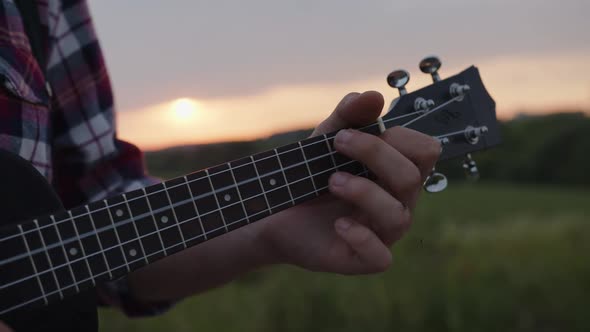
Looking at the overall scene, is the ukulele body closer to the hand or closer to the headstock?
the hand

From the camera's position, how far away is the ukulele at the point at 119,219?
803 millimetres

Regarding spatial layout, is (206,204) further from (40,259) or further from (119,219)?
(40,259)

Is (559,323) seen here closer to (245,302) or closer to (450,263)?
(450,263)

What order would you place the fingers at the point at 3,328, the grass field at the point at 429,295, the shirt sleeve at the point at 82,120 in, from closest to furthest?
the fingers at the point at 3,328 < the shirt sleeve at the point at 82,120 < the grass field at the point at 429,295

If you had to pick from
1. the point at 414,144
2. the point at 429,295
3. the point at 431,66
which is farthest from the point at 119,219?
the point at 429,295

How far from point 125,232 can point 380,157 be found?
1.32ft

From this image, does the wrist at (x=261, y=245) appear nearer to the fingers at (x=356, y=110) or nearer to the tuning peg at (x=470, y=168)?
the fingers at (x=356, y=110)

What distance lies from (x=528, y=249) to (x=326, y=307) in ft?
4.21

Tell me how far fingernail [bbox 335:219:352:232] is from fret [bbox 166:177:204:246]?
228 mm

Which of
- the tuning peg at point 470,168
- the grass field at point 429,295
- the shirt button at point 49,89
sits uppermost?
the shirt button at point 49,89

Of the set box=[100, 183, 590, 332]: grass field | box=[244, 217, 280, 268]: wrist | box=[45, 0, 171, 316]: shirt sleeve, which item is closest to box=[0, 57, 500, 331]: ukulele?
box=[244, 217, 280, 268]: wrist

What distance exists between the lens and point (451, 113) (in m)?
1.05

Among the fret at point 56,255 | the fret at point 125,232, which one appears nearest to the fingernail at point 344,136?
the fret at point 125,232

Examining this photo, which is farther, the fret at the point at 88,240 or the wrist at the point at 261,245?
the wrist at the point at 261,245
